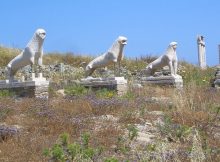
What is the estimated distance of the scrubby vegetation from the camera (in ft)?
21.7

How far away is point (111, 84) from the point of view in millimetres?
17047

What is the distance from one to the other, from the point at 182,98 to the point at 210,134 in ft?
8.54

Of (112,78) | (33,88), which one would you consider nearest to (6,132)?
(33,88)

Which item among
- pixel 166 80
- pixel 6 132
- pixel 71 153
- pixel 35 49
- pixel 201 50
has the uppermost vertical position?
pixel 201 50

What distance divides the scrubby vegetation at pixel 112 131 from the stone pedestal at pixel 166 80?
7051 millimetres

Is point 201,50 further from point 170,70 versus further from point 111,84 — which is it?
point 111,84

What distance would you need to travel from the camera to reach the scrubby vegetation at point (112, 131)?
6.60 m

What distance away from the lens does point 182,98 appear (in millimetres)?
11047

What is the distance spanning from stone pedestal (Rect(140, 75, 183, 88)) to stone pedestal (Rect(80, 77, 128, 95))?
9.14ft

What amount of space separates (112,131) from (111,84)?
27.5 ft

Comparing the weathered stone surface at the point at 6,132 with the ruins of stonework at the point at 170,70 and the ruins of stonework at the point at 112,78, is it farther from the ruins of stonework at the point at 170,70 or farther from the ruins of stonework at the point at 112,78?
the ruins of stonework at the point at 170,70

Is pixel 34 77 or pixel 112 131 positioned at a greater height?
pixel 34 77

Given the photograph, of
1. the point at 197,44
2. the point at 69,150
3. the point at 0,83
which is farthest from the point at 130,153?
the point at 197,44

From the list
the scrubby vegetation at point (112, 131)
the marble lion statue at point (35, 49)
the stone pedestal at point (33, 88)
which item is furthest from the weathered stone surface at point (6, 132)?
the marble lion statue at point (35, 49)
